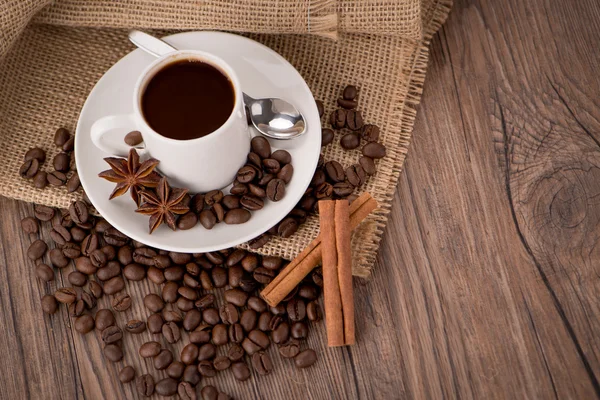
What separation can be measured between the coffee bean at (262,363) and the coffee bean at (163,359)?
0.23 metres

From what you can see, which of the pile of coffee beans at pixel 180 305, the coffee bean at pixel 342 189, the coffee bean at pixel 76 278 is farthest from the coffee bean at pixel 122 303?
the coffee bean at pixel 342 189

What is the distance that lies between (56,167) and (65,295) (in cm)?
36

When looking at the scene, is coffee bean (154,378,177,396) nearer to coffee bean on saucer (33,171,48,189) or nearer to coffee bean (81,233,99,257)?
coffee bean (81,233,99,257)

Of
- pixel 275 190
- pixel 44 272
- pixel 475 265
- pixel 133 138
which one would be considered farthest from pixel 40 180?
pixel 475 265

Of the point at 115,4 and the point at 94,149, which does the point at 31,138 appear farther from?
the point at 115,4

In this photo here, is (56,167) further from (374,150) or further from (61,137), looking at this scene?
(374,150)

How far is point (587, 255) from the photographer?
1.62 metres

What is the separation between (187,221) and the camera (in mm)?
1472

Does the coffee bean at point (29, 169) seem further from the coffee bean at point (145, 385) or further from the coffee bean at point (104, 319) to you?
the coffee bean at point (145, 385)

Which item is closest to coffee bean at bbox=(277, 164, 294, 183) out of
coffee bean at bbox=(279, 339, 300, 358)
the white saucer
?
the white saucer

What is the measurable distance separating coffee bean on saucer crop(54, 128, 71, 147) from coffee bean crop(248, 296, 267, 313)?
0.71 metres

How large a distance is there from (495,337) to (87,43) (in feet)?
4.89

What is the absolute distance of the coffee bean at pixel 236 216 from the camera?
57.8 inches

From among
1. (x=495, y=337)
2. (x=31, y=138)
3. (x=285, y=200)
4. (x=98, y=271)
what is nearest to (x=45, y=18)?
(x=31, y=138)
